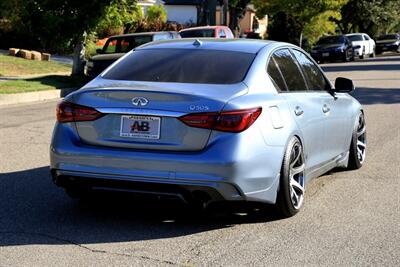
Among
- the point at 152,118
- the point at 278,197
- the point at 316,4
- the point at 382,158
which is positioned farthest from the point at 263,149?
the point at 316,4

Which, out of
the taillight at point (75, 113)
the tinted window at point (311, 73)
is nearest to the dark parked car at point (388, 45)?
the tinted window at point (311, 73)

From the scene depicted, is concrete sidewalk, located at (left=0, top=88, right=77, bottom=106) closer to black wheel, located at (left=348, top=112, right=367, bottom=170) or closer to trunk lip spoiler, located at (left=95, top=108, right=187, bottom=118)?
black wheel, located at (left=348, top=112, right=367, bottom=170)

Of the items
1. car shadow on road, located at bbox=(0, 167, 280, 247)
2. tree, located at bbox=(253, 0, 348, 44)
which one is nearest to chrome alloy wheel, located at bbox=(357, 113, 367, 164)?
car shadow on road, located at bbox=(0, 167, 280, 247)

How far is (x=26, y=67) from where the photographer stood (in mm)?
22047

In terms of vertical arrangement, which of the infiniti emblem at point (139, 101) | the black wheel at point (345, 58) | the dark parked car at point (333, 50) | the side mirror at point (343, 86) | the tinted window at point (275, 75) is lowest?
the black wheel at point (345, 58)

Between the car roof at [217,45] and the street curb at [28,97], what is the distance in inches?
388

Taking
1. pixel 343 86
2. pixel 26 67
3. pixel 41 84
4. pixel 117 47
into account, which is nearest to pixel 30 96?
pixel 41 84

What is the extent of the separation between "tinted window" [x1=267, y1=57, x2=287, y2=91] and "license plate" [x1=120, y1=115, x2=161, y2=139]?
1286 mm

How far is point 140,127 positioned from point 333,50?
3305 centimetres

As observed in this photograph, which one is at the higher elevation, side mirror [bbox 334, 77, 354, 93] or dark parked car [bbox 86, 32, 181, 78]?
side mirror [bbox 334, 77, 354, 93]

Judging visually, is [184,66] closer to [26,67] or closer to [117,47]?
[117,47]

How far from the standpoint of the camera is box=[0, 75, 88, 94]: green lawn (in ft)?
54.6

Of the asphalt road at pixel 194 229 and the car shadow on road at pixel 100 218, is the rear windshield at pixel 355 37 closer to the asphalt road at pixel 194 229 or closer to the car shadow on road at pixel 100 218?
the asphalt road at pixel 194 229

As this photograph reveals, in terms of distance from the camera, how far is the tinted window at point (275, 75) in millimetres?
5988
